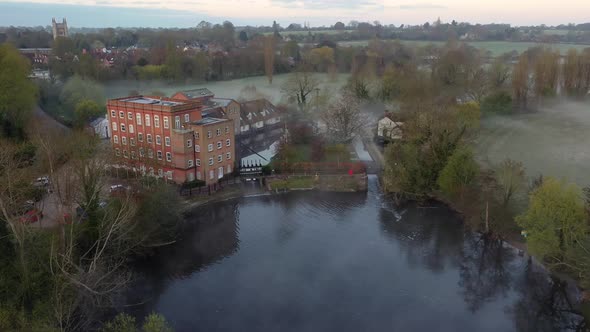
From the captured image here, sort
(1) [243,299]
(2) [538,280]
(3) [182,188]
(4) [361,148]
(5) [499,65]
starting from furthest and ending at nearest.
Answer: (5) [499,65] < (4) [361,148] < (3) [182,188] < (2) [538,280] < (1) [243,299]

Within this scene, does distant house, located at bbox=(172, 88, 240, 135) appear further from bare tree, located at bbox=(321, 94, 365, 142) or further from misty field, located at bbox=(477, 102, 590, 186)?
misty field, located at bbox=(477, 102, 590, 186)

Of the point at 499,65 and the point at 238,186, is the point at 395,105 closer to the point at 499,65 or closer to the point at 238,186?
the point at 499,65

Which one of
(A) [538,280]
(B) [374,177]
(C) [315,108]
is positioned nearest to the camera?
(A) [538,280]

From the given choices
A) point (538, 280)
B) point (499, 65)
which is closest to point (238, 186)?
point (538, 280)

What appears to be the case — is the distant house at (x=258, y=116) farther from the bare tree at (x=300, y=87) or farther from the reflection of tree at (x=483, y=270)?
the reflection of tree at (x=483, y=270)

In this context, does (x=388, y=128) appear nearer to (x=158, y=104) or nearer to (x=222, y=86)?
(x=158, y=104)

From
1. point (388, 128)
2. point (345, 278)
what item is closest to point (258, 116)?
point (388, 128)
